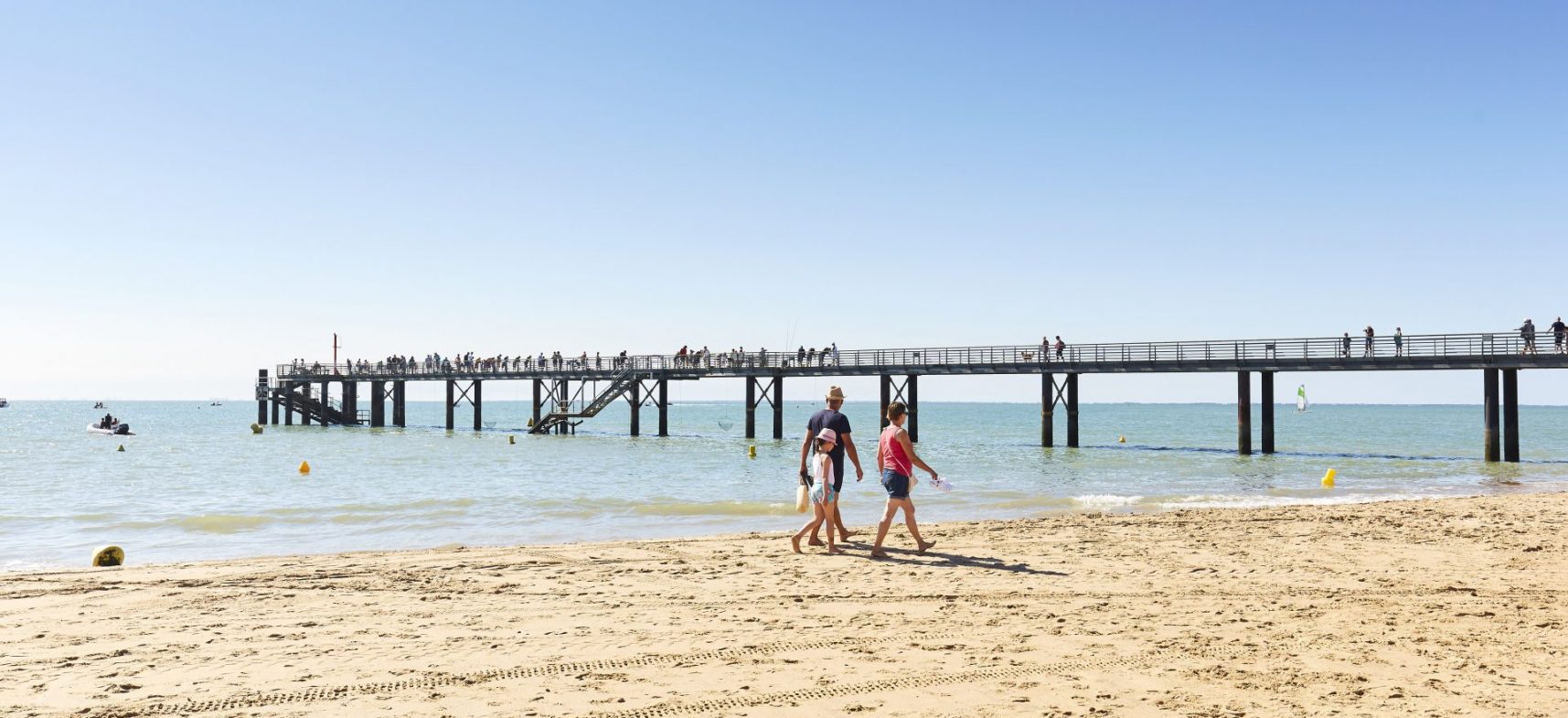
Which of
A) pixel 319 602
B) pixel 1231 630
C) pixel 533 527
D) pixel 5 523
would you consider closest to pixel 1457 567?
pixel 1231 630

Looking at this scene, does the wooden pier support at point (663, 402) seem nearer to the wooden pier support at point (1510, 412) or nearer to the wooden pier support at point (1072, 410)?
the wooden pier support at point (1072, 410)

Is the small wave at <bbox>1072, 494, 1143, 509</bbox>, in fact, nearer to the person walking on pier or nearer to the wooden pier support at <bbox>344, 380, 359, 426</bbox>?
the person walking on pier

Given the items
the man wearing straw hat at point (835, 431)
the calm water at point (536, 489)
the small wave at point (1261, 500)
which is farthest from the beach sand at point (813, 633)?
the small wave at point (1261, 500)

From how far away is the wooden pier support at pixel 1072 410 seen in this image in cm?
3750

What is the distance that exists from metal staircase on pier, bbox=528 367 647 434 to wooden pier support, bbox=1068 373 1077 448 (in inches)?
771

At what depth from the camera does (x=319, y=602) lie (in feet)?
25.7

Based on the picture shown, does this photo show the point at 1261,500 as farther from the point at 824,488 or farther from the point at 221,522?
the point at 221,522

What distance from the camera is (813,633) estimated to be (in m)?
6.59

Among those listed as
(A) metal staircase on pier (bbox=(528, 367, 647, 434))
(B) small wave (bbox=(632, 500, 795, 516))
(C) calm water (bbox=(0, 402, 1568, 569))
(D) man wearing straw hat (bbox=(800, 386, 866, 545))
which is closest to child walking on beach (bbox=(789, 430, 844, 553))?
(D) man wearing straw hat (bbox=(800, 386, 866, 545))

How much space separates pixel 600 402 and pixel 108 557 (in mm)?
35870

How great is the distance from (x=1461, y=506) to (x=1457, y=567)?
294 inches

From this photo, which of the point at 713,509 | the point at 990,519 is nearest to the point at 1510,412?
the point at 990,519

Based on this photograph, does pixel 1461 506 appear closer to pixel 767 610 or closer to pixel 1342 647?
pixel 1342 647

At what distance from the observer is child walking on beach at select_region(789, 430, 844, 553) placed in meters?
9.73
